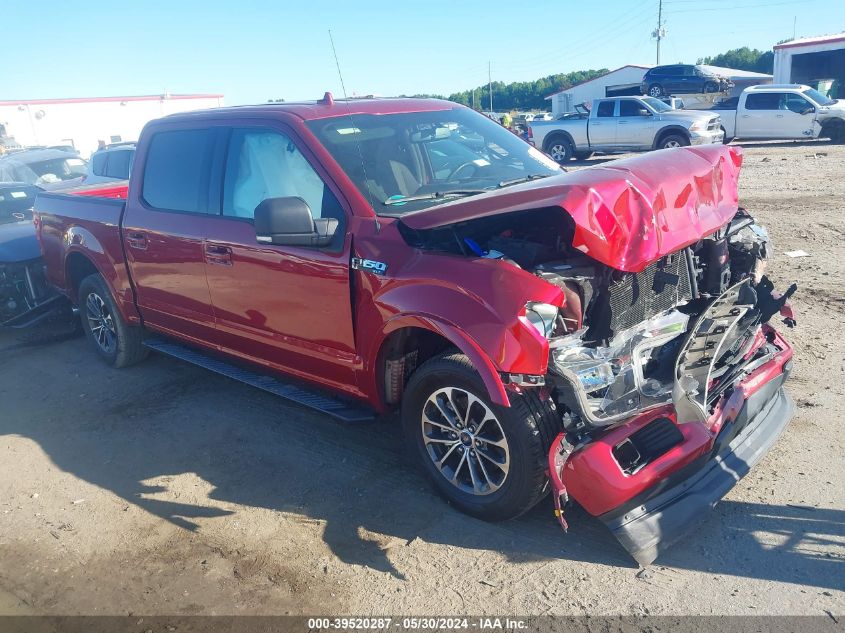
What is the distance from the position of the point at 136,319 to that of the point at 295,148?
248 cm

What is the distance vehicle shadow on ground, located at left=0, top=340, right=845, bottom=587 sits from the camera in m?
3.30

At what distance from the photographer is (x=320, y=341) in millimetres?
4117

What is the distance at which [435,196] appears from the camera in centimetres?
404

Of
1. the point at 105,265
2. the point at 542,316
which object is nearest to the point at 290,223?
the point at 542,316

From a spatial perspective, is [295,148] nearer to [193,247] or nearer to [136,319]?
[193,247]

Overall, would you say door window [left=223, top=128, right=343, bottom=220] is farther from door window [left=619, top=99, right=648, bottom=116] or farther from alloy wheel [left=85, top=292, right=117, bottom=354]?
door window [left=619, top=99, right=648, bottom=116]

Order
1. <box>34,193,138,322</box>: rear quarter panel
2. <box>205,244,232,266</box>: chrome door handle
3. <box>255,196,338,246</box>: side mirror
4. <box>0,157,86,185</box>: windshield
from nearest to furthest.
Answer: <box>255,196,338,246</box>: side mirror
<box>205,244,232,266</box>: chrome door handle
<box>34,193,138,322</box>: rear quarter panel
<box>0,157,86,185</box>: windshield

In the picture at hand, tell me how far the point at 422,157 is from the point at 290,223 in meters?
1.09

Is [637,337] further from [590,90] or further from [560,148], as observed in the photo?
[590,90]

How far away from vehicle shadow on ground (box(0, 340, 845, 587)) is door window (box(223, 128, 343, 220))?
150 cm

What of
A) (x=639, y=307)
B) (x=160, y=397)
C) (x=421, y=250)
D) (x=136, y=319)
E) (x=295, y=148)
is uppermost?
(x=295, y=148)

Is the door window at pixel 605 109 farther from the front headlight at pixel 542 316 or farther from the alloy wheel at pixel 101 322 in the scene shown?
the front headlight at pixel 542 316

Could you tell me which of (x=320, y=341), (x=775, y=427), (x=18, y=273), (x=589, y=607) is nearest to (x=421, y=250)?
(x=320, y=341)

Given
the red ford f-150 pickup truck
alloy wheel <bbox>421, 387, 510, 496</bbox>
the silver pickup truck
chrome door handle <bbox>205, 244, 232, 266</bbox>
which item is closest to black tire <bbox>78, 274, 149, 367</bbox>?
the red ford f-150 pickup truck
